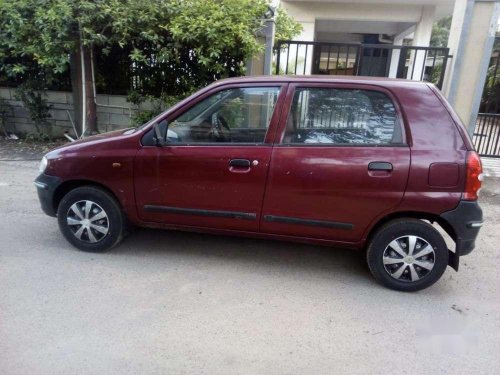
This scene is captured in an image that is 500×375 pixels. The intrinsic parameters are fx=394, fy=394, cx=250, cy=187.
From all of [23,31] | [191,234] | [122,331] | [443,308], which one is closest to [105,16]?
[23,31]

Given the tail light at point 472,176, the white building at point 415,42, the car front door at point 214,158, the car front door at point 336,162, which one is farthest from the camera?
the white building at point 415,42

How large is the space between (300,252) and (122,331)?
6.25ft

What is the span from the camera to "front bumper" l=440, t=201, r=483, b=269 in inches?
121

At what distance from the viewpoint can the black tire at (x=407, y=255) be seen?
10.4 ft

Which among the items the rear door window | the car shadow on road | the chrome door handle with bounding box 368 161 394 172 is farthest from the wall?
the chrome door handle with bounding box 368 161 394 172

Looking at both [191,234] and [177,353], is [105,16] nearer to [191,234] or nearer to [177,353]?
[191,234]

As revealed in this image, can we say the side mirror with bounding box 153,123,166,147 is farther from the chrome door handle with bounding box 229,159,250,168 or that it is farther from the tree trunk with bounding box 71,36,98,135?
the tree trunk with bounding box 71,36,98,135

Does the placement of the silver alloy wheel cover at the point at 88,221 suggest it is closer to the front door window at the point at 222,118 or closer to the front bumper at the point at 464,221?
the front door window at the point at 222,118

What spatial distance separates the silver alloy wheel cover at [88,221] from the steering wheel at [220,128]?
1300 millimetres

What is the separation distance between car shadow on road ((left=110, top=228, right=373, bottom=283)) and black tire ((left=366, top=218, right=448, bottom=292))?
0.91 feet

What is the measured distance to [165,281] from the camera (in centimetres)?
335

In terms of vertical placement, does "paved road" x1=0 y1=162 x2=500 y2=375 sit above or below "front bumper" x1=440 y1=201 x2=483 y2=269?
below

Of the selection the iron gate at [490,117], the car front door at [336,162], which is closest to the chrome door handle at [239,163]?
the car front door at [336,162]

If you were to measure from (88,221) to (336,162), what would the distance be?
235cm
